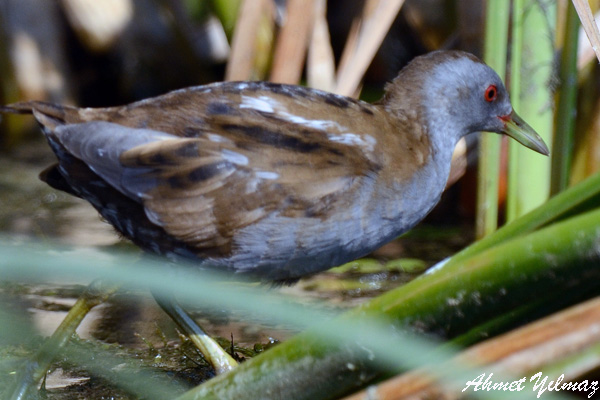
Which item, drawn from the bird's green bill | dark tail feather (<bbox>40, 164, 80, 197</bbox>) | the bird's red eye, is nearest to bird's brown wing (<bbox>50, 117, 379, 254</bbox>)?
dark tail feather (<bbox>40, 164, 80, 197</bbox>)

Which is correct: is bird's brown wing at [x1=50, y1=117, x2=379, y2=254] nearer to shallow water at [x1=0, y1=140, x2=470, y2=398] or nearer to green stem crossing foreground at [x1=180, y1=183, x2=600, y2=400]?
shallow water at [x1=0, y1=140, x2=470, y2=398]

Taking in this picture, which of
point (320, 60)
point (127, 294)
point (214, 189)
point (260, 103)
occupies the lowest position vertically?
point (127, 294)

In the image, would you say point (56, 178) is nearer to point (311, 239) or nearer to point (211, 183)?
point (211, 183)

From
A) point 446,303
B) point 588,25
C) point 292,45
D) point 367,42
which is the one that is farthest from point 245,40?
point 446,303

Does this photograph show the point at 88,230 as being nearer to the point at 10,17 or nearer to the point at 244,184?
the point at 10,17

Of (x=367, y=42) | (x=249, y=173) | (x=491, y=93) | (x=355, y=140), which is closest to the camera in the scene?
(x=249, y=173)

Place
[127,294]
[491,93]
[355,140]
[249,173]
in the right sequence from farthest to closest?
1. [127,294]
2. [491,93]
3. [355,140]
4. [249,173]
